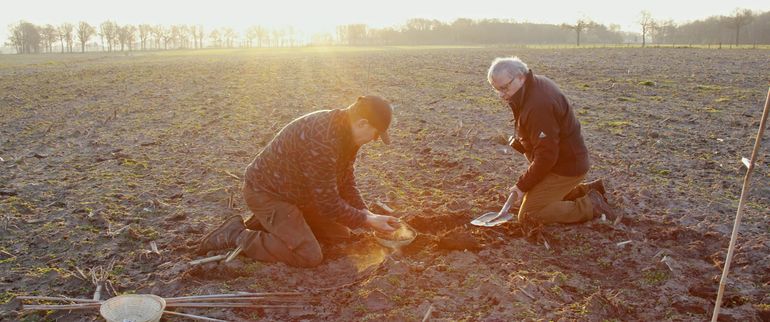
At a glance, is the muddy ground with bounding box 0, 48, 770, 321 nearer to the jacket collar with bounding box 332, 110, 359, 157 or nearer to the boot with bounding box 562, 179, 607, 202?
the boot with bounding box 562, 179, 607, 202

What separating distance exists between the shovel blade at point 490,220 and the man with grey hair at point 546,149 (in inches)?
5.6

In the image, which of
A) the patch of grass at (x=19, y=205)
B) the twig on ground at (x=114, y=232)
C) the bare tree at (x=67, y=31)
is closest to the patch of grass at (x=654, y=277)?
the twig on ground at (x=114, y=232)

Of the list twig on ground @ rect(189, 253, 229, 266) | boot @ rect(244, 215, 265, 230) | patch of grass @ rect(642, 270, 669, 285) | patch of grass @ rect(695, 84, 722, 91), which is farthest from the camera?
patch of grass @ rect(695, 84, 722, 91)

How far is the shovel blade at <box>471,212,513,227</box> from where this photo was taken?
227 inches

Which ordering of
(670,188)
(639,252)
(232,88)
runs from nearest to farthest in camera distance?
(639,252), (670,188), (232,88)

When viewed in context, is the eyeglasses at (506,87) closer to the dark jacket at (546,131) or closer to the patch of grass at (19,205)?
the dark jacket at (546,131)

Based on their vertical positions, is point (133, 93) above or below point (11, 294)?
above

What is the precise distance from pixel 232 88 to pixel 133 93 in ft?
10.2

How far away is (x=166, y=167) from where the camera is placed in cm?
840

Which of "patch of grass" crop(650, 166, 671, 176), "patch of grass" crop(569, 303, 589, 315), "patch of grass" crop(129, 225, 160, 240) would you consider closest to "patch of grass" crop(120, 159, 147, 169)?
"patch of grass" crop(129, 225, 160, 240)

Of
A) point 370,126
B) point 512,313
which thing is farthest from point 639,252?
point 370,126

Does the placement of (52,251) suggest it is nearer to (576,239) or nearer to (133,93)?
(576,239)

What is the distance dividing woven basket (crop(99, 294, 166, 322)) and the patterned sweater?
1.41 m

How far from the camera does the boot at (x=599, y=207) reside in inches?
233
